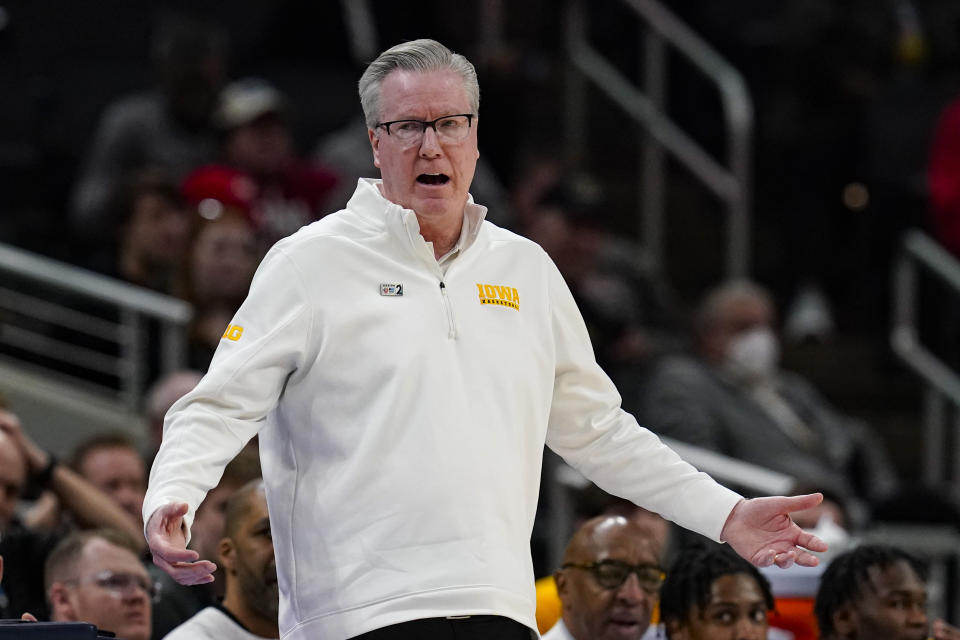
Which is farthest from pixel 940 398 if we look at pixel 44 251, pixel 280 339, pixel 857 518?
pixel 280 339

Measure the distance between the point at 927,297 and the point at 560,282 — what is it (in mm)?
6253

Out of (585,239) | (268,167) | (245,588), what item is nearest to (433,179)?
(245,588)

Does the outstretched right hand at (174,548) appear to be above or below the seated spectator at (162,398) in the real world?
above

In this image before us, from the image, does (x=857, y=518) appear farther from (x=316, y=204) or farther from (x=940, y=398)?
(x=316, y=204)

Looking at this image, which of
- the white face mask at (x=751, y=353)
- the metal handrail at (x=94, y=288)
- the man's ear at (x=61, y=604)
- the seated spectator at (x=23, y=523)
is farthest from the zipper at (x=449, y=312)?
the white face mask at (x=751, y=353)

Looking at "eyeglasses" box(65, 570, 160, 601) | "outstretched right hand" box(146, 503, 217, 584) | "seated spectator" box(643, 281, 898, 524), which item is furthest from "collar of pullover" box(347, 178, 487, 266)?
"seated spectator" box(643, 281, 898, 524)

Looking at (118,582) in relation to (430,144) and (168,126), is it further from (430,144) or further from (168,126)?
(168,126)

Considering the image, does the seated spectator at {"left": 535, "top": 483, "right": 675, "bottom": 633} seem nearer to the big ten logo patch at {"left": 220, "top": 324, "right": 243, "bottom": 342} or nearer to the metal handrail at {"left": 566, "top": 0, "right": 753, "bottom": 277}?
the big ten logo patch at {"left": 220, "top": 324, "right": 243, "bottom": 342}

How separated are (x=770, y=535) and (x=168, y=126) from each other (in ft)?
18.9

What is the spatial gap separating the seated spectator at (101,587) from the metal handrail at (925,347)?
489 cm

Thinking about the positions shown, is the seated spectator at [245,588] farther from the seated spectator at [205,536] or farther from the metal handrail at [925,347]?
the metal handrail at [925,347]

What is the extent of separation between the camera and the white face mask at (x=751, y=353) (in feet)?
26.9

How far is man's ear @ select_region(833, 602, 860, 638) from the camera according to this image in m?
4.91

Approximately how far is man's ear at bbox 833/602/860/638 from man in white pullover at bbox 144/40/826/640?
1346mm
